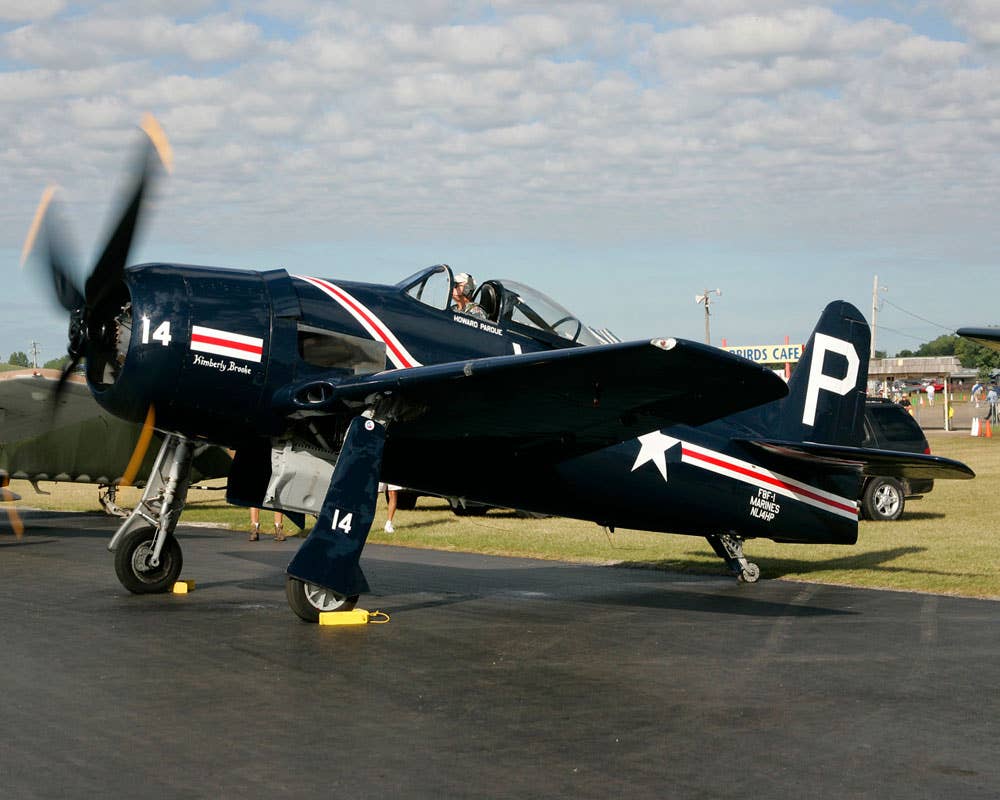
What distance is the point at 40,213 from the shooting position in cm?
1086

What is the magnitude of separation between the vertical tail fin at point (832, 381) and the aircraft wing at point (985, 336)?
3.62 ft

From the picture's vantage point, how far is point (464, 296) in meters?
11.3

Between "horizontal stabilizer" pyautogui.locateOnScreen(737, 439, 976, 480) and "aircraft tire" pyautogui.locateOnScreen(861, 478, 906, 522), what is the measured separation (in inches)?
371

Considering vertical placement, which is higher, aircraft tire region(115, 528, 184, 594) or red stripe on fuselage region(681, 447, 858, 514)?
red stripe on fuselage region(681, 447, 858, 514)

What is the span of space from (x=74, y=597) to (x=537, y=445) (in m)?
4.87

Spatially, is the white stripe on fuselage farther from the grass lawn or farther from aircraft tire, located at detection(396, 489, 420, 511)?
aircraft tire, located at detection(396, 489, 420, 511)

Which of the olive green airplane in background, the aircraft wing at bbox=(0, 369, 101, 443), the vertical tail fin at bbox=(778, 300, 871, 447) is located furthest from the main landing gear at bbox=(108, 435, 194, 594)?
the olive green airplane in background

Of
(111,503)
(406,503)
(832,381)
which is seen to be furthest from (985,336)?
(111,503)

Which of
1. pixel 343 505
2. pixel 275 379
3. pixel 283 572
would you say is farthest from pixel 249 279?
pixel 283 572

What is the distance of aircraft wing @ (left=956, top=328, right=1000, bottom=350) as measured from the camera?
43.2 feet

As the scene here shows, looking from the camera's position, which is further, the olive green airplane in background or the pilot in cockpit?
the olive green airplane in background

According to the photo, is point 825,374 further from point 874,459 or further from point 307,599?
point 307,599

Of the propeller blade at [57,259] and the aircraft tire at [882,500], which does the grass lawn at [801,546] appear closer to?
the aircraft tire at [882,500]

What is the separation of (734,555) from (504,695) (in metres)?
6.38
